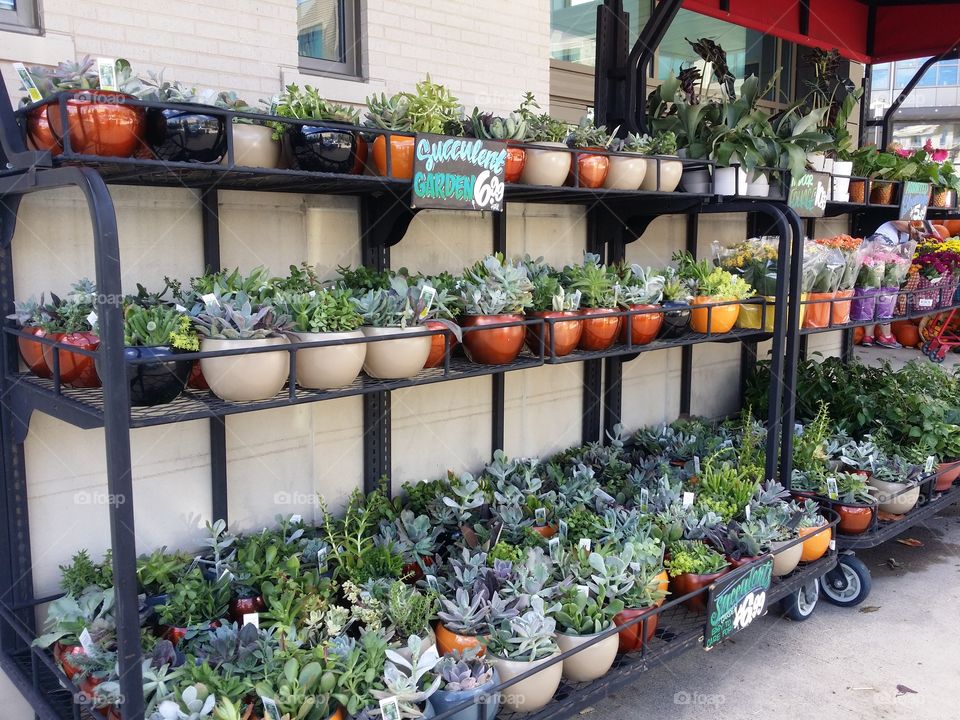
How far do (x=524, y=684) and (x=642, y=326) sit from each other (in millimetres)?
1536

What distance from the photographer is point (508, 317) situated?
113 inches

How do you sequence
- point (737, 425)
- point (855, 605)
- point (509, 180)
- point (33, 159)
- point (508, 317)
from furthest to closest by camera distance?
point (737, 425) → point (855, 605) → point (509, 180) → point (508, 317) → point (33, 159)

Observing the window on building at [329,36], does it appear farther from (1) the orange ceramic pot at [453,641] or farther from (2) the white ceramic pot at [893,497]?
(2) the white ceramic pot at [893,497]

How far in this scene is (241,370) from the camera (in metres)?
2.11

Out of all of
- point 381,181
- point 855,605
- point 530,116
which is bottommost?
point 855,605

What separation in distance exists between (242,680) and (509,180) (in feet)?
6.42

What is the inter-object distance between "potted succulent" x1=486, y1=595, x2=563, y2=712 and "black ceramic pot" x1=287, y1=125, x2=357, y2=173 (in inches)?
60.4

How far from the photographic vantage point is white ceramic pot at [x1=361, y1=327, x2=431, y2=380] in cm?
248

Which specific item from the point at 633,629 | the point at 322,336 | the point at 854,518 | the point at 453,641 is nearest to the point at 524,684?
the point at 453,641

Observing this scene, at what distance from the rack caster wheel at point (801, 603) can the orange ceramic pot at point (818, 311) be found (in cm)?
129

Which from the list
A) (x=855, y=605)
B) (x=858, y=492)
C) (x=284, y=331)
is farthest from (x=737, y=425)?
(x=284, y=331)

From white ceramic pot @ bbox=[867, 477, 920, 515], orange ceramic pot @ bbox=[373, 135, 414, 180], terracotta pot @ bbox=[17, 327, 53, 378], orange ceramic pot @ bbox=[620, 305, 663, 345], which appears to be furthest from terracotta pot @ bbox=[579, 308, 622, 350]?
A: white ceramic pot @ bbox=[867, 477, 920, 515]

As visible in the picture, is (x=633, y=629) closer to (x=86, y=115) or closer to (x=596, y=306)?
(x=596, y=306)

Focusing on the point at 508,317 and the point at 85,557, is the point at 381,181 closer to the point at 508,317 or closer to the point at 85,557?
the point at 508,317
